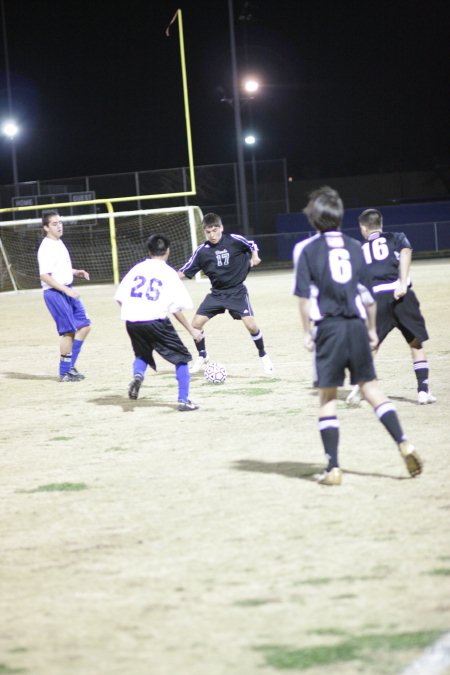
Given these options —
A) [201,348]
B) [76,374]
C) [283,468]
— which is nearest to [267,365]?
[201,348]

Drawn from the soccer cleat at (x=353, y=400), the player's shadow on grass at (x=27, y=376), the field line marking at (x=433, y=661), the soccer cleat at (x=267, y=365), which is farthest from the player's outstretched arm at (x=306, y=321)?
the player's shadow on grass at (x=27, y=376)

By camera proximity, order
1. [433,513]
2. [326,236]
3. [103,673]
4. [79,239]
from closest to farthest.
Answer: [103,673] < [433,513] < [326,236] < [79,239]

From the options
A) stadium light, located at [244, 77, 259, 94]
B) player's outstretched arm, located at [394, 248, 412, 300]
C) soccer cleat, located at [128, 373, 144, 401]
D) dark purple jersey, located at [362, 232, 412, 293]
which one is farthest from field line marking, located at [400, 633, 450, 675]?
stadium light, located at [244, 77, 259, 94]

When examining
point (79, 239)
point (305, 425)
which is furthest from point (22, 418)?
point (79, 239)

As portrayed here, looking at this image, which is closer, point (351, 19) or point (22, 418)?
point (22, 418)

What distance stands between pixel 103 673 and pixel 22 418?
21.1 ft

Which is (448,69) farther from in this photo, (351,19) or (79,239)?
(79,239)

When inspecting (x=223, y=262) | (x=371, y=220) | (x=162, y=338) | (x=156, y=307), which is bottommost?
(x=162, y=338)

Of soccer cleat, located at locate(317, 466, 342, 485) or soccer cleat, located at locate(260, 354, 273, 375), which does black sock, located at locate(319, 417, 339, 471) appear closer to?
soccer cleat, located at locate(317, 466, 342, 485)

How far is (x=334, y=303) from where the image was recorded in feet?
21.3

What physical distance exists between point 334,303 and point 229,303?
226 inches

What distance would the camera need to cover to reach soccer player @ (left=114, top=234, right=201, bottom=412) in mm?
9734

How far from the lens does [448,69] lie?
54344mm

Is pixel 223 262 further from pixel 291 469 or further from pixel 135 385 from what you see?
pixel 291 469
